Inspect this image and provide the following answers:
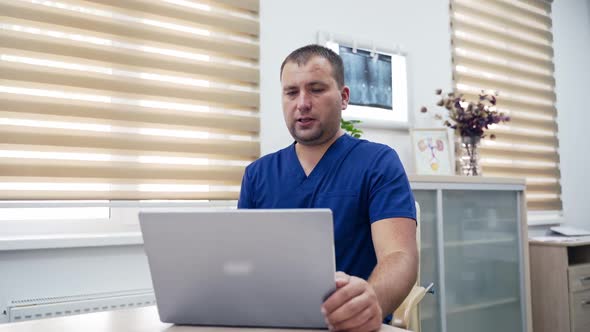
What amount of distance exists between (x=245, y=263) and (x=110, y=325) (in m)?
0.34

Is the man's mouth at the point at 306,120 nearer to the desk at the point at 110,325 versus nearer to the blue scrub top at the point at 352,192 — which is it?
the blue scrub top at the point at 352,192

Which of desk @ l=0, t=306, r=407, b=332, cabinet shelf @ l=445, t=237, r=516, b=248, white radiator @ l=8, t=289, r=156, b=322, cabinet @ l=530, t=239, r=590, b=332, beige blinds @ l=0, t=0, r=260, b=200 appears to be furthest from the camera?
cabinet @ l=530, t=239, r=590, b=332

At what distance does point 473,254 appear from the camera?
105 inches

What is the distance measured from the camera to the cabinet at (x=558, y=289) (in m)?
2.87

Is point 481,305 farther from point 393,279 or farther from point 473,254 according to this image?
point 393,279

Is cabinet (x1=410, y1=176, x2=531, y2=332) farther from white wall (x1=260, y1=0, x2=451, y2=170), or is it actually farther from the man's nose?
the man's nose

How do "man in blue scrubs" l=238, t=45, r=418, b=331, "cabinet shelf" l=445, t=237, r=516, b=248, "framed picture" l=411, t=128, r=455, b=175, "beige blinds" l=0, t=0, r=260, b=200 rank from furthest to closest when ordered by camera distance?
"framed picture" l=411, t=128, r=455, b=175, "cabinet shelf" l=445, t=237, r=516, b=248, "beige blinds" l=0, t=0, r=260, b=200, "man in blue scrubs" l=238, t=45, r=418, b=331

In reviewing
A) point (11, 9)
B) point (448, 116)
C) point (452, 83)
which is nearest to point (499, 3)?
point (452, 83)

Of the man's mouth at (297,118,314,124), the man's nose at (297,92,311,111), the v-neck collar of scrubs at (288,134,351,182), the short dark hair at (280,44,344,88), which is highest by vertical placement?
the short dark hair at (280,44,344,88)

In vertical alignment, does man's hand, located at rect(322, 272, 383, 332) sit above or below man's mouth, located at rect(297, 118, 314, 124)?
below

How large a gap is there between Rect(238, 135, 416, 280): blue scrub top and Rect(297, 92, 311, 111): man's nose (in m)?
0.14

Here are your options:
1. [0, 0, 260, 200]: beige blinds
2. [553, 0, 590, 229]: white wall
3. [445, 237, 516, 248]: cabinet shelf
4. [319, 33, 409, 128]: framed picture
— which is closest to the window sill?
[0, 0, 260, 200]: beige blinds

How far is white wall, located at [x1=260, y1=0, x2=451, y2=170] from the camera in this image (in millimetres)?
2400

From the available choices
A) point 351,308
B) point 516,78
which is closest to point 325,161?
point 351,308
